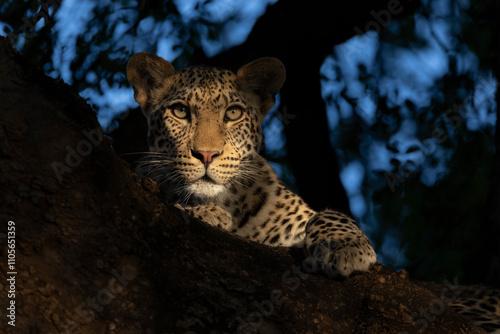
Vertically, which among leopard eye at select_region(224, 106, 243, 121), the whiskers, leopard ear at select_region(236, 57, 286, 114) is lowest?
the whiskers

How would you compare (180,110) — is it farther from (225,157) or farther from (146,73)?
(225,157)

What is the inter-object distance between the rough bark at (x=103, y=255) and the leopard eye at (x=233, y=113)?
248cm

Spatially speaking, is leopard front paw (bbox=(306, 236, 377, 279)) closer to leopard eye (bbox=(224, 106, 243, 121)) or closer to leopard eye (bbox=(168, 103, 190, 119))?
leopard eye (bbox=(224, 106, 243, 121))

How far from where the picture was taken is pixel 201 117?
557 cm

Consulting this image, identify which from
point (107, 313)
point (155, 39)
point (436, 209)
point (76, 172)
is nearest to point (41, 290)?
point (107, 313)

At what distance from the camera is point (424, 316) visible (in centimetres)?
364

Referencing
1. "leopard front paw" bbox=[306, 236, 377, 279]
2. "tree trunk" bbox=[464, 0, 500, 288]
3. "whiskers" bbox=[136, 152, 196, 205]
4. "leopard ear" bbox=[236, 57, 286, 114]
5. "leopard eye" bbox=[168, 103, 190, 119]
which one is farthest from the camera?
"tree trunk" bbox=[464, 0, 500, 288]

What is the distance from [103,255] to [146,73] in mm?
3395

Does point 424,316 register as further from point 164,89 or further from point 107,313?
point 164,89

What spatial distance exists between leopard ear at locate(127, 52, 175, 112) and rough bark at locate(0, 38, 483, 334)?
279cm

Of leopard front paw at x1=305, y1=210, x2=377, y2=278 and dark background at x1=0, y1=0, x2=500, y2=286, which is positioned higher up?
dark background at x1=0, y1=0, x2=500, y2=286

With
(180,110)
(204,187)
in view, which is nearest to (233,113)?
(180,110)

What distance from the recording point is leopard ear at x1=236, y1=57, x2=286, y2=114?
605cm

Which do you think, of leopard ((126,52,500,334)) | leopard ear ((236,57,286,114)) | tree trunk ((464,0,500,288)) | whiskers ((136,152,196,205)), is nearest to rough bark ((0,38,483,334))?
leopard ((126,52,500,334))
